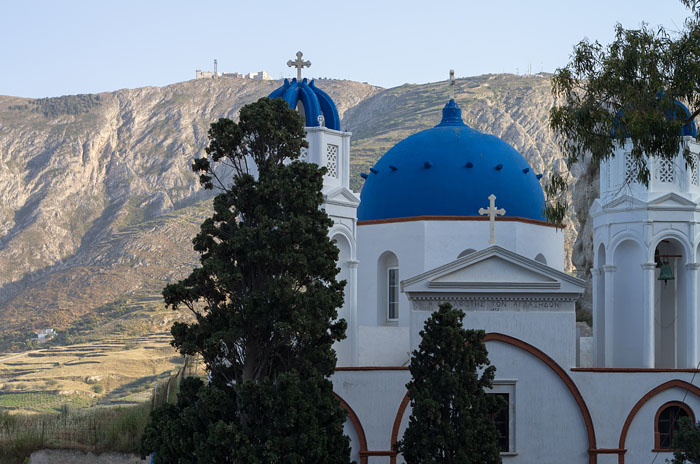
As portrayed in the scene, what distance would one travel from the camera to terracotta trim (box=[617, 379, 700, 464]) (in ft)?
70.8

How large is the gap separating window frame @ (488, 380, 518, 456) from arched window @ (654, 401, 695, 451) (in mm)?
3308

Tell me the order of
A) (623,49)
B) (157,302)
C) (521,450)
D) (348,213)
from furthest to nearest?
(157,302) < (348,213) < (521,450) < (623,49)

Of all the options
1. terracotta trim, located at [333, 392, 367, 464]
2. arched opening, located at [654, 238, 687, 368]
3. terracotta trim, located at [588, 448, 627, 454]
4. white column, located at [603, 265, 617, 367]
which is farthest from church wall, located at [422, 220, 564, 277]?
terracotta trim, located at [588, 448, 627, 454]

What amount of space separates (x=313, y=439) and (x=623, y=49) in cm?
871

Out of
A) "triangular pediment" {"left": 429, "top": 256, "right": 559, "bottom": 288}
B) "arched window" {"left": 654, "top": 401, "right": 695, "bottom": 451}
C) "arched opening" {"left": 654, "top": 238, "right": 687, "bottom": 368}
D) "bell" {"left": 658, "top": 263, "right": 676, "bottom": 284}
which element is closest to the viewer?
"triangular pediment" {"left": 429, "top": 256, "right": 559, "bottom": 288}

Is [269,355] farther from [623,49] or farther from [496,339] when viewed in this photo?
[623,49]

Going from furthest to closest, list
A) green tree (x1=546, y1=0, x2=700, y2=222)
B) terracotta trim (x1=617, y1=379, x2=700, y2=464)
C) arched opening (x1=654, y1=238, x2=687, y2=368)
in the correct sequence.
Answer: arched opening (x1=654, y1=238, x2=687, y2=368), terracotta trim (x1=617, y1=379, x2=700, y2=464), green tree (x1=546, y1=0, x2=700, y2=222)

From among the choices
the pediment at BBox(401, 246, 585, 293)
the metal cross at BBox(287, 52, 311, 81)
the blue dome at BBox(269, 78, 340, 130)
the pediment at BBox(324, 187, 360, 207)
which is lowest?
the pediment at BBox(401, 246, 585, 293)

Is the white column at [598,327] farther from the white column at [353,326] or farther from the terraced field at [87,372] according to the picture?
the terraced field at [87,372]

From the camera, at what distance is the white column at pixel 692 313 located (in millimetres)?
23172

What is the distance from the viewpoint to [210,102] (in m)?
138

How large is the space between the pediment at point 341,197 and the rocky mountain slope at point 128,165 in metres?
54.6

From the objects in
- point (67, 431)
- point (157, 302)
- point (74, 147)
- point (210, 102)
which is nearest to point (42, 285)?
point (157, 302)

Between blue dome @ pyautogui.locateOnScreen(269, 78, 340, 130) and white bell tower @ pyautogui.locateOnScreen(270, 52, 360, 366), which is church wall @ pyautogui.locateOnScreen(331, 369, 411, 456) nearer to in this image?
white bell tower @ pyautogui.locateOnScreen(270, 52, 360, 366)
